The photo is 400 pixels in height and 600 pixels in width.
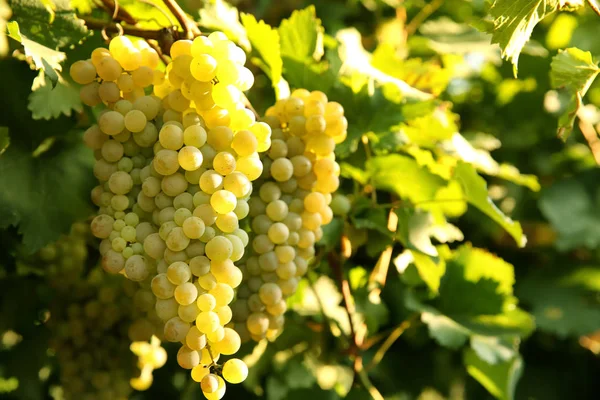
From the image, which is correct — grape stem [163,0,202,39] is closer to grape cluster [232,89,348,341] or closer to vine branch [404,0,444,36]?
grape cluster [232,89,348,341]

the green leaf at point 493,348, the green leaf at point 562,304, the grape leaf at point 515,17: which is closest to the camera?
the grape leaf at point 515,17

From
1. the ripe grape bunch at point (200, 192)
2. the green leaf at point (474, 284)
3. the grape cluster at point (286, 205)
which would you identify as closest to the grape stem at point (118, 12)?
the ripe grape bunch at point (200, 192)

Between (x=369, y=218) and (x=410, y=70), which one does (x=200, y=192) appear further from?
(x=410, y=70)

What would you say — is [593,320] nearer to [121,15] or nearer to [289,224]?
[289,224]

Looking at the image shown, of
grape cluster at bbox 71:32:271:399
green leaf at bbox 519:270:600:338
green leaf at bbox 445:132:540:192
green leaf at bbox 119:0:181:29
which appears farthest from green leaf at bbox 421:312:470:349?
green leaf at bbox 119:0:181:29

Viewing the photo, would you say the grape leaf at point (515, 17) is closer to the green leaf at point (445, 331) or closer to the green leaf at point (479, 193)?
the green leaf at point (479, 193)

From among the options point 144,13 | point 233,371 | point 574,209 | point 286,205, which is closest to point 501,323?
point 574,209

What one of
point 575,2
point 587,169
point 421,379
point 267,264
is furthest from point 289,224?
point 587,169
